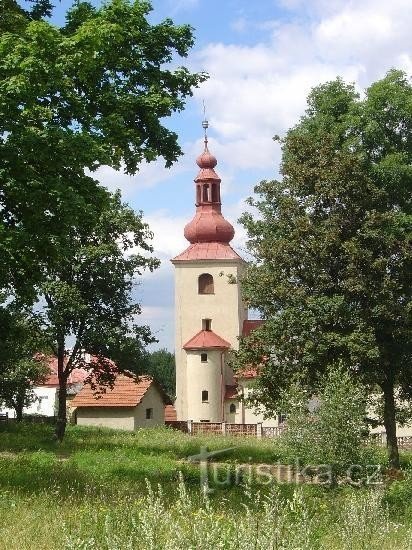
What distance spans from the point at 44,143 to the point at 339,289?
1372cm

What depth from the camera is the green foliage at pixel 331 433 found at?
16172 millimetres

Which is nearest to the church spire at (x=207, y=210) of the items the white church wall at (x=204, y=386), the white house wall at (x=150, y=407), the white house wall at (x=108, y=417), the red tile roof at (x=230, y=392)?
the white church wall at (x=204, y=386)

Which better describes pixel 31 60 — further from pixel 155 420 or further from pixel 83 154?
pixel 155 420

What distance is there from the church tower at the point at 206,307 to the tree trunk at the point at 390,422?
96.3ft

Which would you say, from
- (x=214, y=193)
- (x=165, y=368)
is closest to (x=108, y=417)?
(x=214, y=193)

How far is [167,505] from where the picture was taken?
11336 millimetres

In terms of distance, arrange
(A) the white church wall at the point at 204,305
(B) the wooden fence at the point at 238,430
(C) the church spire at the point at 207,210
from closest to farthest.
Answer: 1. (B) the wooden fence at the point at 238,430
2. (A) the white church wall at the point at 204,305
3. (C) the church spire at the point at 207,210

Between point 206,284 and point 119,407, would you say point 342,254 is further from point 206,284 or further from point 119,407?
point 206,284

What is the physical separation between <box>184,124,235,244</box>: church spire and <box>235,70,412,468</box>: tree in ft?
120

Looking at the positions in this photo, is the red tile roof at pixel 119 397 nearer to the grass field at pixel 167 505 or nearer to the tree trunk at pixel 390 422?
the grass field at pixel 167 505

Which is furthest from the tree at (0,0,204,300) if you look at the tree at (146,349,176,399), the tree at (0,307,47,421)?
the tree at (146,349,176,399)

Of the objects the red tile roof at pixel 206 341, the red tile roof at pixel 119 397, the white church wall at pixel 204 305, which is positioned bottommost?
the red tile roof at pixel 119 397

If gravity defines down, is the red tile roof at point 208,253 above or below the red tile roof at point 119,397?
above

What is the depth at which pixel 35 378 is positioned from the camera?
5022 centimetres
